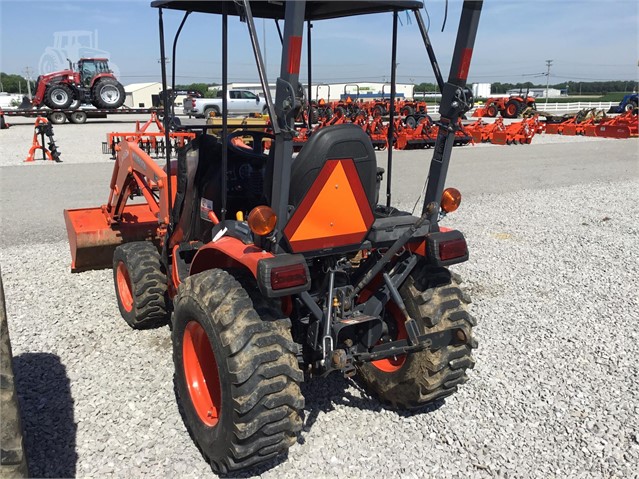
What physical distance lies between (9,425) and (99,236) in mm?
3593

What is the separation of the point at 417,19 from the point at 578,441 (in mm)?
2628

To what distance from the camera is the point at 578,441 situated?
10.3 feet

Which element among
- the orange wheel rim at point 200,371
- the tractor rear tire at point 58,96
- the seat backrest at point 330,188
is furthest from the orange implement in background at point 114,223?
the tractor rear tire at point 58,96

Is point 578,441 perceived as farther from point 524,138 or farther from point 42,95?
point 42,95

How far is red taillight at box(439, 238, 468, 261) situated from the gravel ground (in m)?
1.10

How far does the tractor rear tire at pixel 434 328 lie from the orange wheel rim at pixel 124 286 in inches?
101

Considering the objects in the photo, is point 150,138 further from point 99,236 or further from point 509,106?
point 509,106

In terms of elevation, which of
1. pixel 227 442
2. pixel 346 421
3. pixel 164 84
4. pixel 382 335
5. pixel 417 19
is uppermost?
pixel 417 19

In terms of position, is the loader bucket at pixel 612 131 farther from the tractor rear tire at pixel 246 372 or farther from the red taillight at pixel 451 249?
the tractor rear tire at pixel 246 372

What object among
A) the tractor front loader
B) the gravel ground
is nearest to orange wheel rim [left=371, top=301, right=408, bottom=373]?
the tractor front loader

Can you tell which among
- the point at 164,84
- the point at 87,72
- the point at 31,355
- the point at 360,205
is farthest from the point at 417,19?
the point at 87,72

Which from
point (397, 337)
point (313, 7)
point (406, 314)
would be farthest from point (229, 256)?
point (313, 7)

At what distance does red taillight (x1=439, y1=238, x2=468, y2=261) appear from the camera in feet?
9.62

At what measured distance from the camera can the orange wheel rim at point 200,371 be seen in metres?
3.03
